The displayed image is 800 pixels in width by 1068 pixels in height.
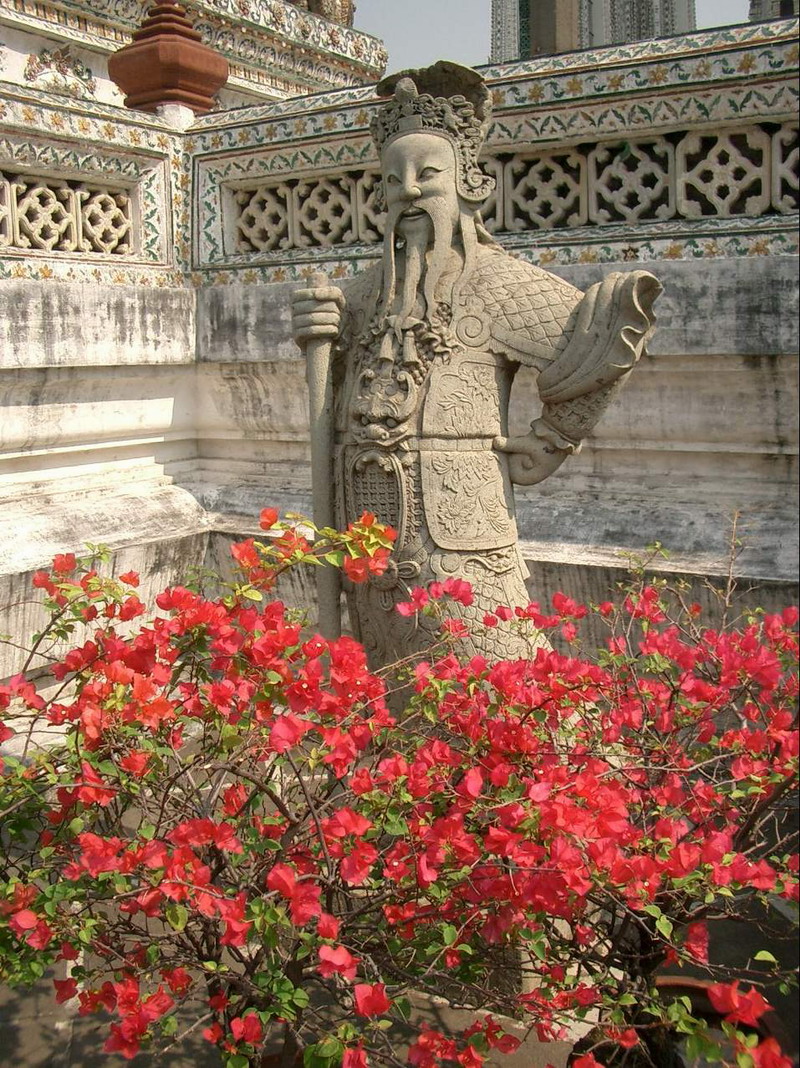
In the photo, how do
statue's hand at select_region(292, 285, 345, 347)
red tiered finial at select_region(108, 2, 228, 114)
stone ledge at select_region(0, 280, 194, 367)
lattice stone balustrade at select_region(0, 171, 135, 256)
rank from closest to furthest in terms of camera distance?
1. statue's hand at select_region(292, 285, 345, 347)
2. stone ledge at select_region(0, 280, 194, 367)
3. lattice stone balustrade at select_region(0, 171, 135, 256)
4. red tiered finial at select_region(108, 2, 228, 114)

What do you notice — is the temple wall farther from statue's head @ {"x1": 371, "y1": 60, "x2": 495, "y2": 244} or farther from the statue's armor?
statue's head @ {"x1": 371, "y1": 60, "x2": 495, "y2": 244}

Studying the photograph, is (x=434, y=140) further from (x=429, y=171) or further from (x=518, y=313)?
(x=518, y=313)

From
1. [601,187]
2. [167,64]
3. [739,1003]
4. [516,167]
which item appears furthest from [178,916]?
[167,64]

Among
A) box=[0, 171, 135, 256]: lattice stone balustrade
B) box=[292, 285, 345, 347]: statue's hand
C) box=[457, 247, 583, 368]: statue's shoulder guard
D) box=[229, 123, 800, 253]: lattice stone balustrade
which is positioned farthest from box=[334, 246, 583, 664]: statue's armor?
box=[0, 171, 135, 256]: lattice stone balustrade

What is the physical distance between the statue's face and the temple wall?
157cm

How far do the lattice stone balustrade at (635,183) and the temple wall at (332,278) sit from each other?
11mm

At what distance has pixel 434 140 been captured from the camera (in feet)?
10.6

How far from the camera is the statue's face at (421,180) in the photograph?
3232 millimetres

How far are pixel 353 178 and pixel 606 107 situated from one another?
1.34m

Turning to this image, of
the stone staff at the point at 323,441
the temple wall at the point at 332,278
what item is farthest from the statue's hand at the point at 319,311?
the temple wall at the point at 332,278

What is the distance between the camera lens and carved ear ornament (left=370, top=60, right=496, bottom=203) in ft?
10.6

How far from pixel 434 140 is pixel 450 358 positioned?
2.05ft

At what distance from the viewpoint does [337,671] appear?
7.93ft

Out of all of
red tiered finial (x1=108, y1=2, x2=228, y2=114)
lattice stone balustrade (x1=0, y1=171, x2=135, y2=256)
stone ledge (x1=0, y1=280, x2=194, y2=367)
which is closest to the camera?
stone ledge (x1=0, y1=280, x2=194, y2=367)
